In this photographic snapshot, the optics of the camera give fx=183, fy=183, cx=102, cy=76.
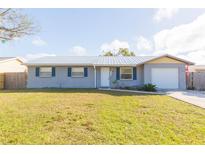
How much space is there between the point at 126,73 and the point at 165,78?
12.5 feet

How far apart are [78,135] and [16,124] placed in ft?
7.30

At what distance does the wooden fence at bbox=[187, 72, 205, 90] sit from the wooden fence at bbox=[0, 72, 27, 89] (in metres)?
17.5

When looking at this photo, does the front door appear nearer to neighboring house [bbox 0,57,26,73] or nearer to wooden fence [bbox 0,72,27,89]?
wooden fence [bbox 0,72,27,89]

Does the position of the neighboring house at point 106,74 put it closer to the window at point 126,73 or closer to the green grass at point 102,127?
the window at point 126,73

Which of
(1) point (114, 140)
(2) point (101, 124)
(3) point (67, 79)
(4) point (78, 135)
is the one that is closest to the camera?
(1) point (114, 140)

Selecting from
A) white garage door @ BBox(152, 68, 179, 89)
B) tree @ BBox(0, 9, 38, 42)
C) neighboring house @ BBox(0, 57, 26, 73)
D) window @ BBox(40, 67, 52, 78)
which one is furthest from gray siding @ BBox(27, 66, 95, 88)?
neighboring house @ BBox(0, 57, 26, 73)

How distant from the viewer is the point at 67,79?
18844mm

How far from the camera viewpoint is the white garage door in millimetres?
17797
